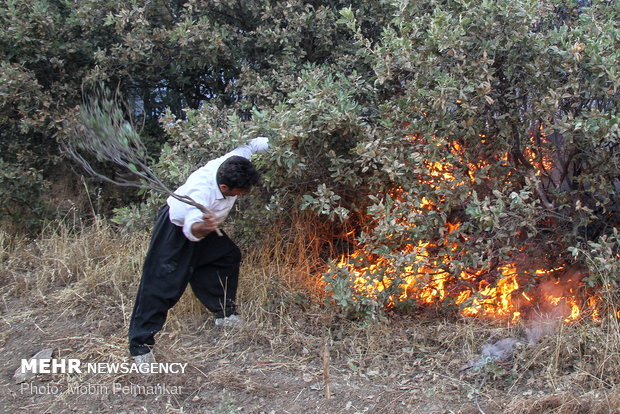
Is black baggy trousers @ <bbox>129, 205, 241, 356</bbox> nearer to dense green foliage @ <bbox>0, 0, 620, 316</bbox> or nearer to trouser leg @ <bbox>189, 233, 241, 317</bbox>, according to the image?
trouser leg @ <bbox>189, 233, 241, 317</bbox>

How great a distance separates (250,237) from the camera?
551 centimetres

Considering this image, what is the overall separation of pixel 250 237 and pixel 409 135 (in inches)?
67.3

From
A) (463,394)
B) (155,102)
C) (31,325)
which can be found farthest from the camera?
(155,102)

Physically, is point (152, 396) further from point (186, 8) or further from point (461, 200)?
point (186, 8)

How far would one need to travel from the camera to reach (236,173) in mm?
4230

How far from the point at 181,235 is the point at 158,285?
14.5 inches

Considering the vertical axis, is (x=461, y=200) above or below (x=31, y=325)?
above

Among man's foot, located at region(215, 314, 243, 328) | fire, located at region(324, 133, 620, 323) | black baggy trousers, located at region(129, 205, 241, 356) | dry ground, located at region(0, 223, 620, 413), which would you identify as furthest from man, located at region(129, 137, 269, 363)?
fire, located at region(324, 133, 620, 323)

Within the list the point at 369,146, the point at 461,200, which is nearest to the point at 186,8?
the point at 369,146

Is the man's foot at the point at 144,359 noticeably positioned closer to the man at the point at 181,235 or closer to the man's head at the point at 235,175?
the man at the point at 181,235

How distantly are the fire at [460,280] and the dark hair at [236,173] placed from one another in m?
0.97

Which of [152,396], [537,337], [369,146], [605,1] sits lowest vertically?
[152,396]

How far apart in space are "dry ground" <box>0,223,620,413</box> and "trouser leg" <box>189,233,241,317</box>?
0.61ft

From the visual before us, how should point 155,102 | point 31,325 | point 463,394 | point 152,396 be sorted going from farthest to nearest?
point 155,102
point 31,325
point 152,396
point 463,394
